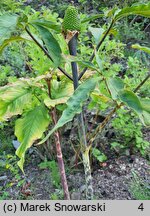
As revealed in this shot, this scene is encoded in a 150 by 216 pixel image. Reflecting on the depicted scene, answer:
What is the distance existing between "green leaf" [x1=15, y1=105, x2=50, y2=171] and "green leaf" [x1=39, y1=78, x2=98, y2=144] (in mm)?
238

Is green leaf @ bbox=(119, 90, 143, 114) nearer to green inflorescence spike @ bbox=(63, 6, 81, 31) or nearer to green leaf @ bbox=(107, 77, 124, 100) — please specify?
green leaf @ bbox=(107, 77, 124, 100)

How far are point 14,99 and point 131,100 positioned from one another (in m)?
0.43

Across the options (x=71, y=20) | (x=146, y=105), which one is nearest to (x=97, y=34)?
(x=71, y=20)

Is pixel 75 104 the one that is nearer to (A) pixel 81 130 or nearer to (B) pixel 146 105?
(B) pixel 146 105

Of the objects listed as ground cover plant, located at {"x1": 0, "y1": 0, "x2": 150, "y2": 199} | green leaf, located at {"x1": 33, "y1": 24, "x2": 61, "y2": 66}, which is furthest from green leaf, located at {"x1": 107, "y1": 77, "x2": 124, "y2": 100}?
green leaf, located at {"x1": 33, "y1": 24, "x2": 61, "y2": 66}

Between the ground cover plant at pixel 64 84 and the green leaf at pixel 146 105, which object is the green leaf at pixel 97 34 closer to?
the ground cover plant at pixel 64 84

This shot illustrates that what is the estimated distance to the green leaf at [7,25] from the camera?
0.96m

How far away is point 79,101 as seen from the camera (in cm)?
97

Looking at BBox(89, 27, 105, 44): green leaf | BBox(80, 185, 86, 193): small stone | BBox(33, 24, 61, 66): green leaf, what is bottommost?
BBox(80, 185, 86, 193): small stone

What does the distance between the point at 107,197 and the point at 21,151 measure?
0.78 metres

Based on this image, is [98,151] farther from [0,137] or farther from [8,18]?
[8,18]

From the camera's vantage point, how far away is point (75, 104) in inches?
38.1

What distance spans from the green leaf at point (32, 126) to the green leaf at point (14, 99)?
0.13 ft

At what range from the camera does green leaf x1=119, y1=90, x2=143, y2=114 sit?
0.97 m
